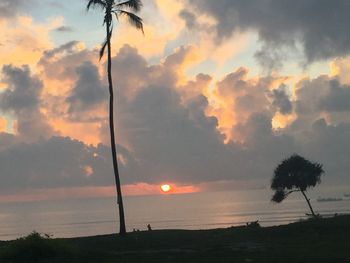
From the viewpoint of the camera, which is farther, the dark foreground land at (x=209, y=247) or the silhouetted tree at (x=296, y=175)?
the silhouetted tree at (x=296, y=175)

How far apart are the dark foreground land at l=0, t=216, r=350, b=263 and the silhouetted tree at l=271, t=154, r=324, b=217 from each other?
123ft

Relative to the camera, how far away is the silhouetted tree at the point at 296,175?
6944 cm

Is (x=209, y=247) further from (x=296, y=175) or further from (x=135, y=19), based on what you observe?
(x=296, y=175)

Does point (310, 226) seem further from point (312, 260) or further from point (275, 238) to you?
point (312, 260)

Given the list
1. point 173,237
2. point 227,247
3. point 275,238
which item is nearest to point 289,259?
point 227,247

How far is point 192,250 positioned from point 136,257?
3169 millimetres

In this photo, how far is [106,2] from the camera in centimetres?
3597

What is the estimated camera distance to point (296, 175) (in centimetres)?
6969

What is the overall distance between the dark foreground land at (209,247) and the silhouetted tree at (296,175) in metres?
37.4

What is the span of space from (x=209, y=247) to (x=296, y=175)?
149 feet

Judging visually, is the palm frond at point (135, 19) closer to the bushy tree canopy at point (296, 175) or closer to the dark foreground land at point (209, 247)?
the dark foreground land at point (209, 247)

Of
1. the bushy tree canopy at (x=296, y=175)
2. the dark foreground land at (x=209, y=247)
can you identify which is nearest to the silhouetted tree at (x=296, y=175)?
the bushy tree canopy at (x=296, y=175)

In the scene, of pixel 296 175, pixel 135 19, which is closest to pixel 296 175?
pixel 296 175

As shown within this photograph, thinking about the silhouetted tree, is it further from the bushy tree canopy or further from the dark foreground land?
the dark foreground land
